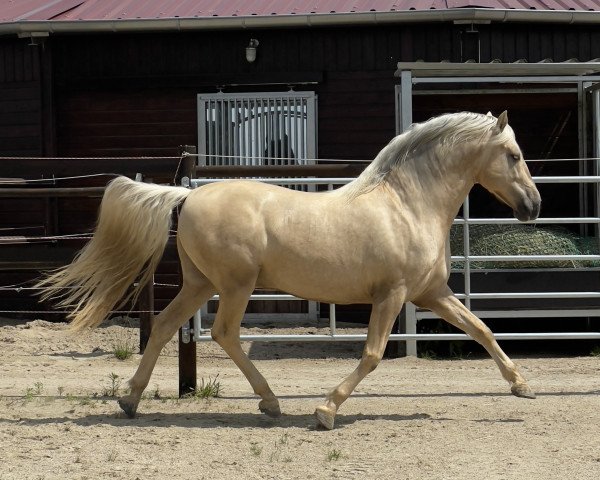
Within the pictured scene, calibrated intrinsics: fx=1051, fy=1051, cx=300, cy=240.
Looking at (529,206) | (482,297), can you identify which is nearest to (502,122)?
(529,206)

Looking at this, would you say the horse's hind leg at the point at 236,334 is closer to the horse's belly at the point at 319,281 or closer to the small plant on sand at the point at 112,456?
the horse's belly at the point at 319,281

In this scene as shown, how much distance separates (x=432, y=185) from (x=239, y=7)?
232 inches

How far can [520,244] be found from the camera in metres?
9.50

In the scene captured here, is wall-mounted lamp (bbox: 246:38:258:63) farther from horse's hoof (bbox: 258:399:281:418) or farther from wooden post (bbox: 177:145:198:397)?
horse's hoof (bbox: 258:399:281:418)

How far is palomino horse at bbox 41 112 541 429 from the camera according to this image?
614 centimetres

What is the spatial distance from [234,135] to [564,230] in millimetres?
3697

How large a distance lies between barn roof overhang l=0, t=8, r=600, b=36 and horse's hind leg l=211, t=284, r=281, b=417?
5.37m

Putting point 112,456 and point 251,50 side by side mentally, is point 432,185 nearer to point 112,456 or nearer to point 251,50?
point 112,456

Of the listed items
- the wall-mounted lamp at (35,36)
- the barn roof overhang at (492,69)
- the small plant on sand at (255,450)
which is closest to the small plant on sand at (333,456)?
the small plant on sand at (255,450)

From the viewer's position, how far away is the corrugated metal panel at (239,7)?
36.9 feet

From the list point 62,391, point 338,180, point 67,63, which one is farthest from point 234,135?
point 62,391

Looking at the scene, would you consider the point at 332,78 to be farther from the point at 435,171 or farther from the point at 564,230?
the point at 435,171

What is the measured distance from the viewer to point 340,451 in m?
5.41

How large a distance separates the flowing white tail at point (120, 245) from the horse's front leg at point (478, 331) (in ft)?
5.65
